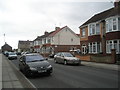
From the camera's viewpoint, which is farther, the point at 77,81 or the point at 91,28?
the point at 91,28

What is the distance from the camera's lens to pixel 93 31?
3173 cm

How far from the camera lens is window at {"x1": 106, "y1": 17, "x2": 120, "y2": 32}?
25.7 meters

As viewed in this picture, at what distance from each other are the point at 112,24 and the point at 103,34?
3369 mm

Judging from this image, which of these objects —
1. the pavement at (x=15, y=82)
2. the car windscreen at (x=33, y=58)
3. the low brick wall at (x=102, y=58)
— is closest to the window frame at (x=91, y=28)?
the low brick wall at (x=102, y=58)

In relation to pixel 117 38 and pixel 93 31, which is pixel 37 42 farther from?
pixel 117 38

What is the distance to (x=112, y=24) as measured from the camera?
26.5m

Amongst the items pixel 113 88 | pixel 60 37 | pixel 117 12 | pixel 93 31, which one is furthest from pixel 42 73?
pixel 60 37

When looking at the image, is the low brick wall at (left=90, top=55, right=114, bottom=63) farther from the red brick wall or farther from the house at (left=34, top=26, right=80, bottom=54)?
the house at (left=34, top=26, right=80, bottom=54)

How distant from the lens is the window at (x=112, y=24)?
84.4ft

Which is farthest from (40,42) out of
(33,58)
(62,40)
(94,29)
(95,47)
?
(33,58)

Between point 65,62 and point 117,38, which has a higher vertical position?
point 117,38

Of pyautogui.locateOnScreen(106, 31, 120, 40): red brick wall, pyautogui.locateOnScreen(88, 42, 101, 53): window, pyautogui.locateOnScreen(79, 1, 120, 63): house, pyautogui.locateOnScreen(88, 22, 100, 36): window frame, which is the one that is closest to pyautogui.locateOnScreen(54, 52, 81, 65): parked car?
pyautogui.locateOnScreen(79, 1, 120, 63): house

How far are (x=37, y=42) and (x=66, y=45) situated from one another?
21.2 metres

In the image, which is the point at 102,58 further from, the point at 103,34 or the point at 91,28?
the point at 91,28
